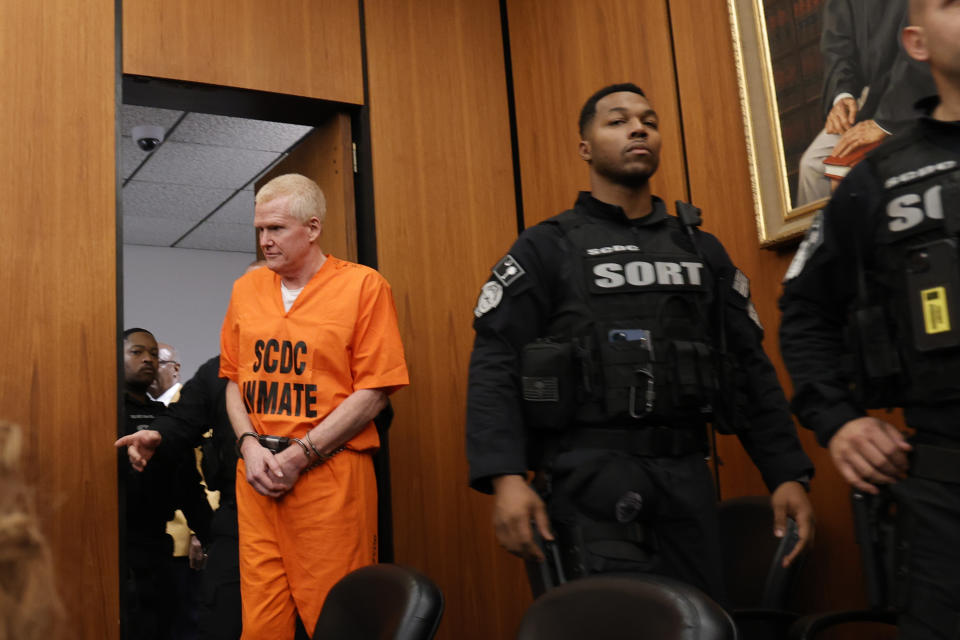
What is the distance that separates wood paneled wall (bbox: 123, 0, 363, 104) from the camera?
10.9ft

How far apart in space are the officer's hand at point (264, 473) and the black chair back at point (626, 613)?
137 centimetres

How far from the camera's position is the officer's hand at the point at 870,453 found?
1.30 meters

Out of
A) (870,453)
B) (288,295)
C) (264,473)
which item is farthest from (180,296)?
(870,453)

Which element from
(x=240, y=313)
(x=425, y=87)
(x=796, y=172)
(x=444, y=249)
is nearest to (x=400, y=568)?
(x=240, y=313)

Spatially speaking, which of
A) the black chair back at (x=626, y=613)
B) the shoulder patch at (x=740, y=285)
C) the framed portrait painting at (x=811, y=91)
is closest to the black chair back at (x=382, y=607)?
the black chair back at (x=626, y=613)

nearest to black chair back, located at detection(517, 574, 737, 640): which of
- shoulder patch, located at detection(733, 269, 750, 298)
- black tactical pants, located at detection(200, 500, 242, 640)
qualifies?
shoulder patch, located at detection(733, 269, 750, 298)

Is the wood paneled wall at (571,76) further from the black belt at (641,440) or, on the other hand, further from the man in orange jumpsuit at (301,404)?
the black belt at (641,440)

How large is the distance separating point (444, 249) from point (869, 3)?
187 cm

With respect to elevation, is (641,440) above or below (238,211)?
below

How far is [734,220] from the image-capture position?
9.46ft

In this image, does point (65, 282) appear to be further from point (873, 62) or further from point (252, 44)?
point (873, 62)

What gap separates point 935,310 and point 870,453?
22 centimetres

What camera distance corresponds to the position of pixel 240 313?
268 cm

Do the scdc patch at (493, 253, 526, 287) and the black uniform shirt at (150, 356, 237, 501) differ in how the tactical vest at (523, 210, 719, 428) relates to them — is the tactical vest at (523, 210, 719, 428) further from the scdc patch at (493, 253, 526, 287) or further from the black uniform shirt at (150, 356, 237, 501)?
the black uniform shirt at (150, 356, 237, 501)
